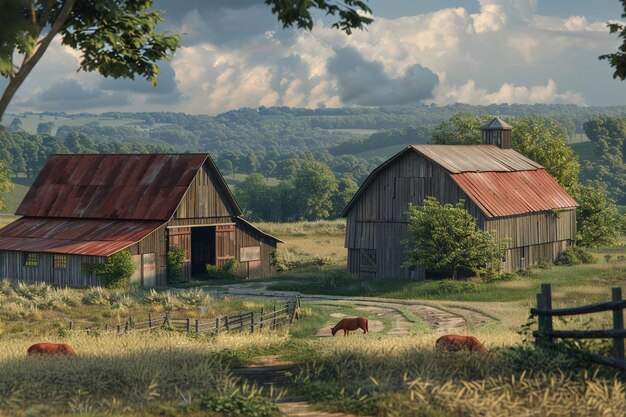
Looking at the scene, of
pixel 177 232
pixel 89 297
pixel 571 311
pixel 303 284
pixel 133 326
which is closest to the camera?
Answer: pixel 571 311

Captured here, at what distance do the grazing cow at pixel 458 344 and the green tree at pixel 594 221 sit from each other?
54929mm

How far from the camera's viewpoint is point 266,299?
49594 mm

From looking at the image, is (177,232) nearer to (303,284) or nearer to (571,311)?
(303,284)

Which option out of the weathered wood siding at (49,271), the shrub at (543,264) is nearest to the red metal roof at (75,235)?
the weathered wood siding at (49,271)

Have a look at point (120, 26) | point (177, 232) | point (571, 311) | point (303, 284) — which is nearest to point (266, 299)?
point (303, 284)

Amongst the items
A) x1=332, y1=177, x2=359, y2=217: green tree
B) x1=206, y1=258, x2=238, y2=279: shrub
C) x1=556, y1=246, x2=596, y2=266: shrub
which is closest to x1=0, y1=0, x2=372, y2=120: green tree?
x1=206, y1=258, x2=238, y2=279: shrub

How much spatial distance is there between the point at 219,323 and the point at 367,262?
24766mm

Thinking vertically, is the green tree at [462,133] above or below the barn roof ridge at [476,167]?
above

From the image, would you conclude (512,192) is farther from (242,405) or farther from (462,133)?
(242,405)

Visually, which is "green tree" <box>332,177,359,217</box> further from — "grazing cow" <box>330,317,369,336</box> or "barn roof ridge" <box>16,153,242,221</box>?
"grazing cow" <box>330,317,369,336</box>

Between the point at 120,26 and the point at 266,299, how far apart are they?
28907 millimetres

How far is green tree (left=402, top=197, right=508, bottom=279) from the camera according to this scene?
53312 mm

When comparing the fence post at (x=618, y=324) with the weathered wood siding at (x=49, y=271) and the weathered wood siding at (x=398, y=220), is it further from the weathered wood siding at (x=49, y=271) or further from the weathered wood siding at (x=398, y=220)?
the weathered wood siding at (x=49, y=271)

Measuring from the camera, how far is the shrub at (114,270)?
5534 centimetres
